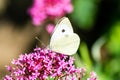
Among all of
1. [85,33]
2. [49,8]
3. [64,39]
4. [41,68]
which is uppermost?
[85,33]

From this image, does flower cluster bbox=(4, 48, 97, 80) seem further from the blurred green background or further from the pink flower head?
the blurred green background

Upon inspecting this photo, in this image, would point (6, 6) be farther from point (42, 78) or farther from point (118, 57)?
point (42, 78)

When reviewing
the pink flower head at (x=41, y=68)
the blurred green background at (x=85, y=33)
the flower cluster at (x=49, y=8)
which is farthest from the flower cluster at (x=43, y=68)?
the flower cluster at (x=49, y=8)

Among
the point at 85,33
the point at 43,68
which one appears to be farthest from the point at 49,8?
the point at 43,68

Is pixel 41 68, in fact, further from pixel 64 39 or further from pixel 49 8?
pixel 49 8

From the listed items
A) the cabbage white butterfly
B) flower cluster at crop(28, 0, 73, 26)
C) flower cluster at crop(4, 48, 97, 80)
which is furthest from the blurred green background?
flower cluster at crop(4, 48, 97, 80)

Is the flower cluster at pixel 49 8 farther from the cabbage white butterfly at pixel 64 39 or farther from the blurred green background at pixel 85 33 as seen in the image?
the cabbage white butterfly at pixel 64 39
